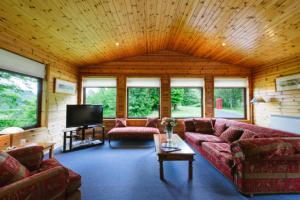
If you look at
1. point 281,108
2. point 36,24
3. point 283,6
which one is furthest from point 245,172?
point 36,24

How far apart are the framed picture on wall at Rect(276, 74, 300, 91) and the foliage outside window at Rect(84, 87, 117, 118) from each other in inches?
201

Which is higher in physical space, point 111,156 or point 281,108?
point 281,108

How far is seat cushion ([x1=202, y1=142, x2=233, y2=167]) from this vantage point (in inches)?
92.7

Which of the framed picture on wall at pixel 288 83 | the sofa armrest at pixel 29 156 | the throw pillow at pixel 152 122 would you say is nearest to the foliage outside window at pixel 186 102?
the throw pillow at pixel 152 122

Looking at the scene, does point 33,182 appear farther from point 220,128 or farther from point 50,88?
A: point 220,128

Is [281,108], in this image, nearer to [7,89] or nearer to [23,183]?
[23,183]

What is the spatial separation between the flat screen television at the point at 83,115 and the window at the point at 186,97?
2607 mm

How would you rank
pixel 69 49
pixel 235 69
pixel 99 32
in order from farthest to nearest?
pixel 235 69 → pixel 69 49 → pixel 99 32

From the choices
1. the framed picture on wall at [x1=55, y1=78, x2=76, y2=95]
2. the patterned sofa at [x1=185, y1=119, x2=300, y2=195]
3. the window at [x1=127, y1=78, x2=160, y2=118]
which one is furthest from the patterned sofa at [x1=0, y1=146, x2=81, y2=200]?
the window at [x1=127, y1=78, x2=160, y2=118]

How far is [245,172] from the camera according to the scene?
2045 mm

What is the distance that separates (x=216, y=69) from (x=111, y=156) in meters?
4.56

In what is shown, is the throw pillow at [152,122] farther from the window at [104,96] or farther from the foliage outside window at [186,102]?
the window at [104,96]

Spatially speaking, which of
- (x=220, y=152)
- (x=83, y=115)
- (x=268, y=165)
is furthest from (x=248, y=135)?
(x=83, y=115)

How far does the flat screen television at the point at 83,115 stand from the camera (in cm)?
418
